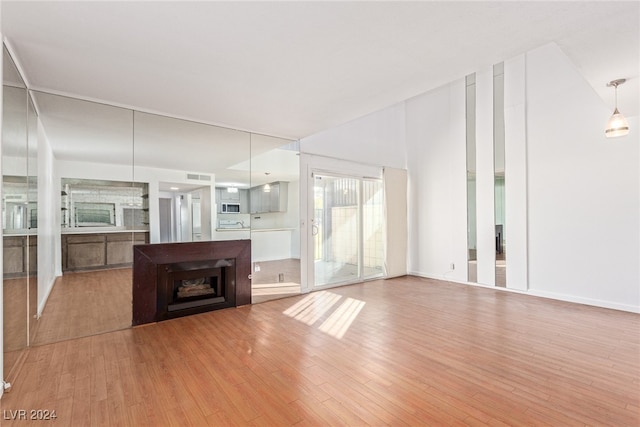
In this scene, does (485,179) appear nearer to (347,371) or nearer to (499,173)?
(499,173)

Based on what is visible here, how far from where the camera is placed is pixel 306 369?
239 cm

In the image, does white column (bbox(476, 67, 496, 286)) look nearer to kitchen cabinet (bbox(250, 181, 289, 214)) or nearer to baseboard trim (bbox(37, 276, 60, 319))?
kitchen cabinet (bbox(250, 181, 289, 214))

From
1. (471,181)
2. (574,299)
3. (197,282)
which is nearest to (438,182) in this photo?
(471,181)

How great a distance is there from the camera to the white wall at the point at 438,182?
18.7 feet

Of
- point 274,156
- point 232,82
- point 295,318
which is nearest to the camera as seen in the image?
point 232,82

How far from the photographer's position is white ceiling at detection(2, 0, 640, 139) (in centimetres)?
180

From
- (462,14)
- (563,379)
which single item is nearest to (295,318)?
(563,379)

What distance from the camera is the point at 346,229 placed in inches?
226

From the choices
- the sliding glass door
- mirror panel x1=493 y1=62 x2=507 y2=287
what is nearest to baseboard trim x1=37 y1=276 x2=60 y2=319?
the sliding glass door

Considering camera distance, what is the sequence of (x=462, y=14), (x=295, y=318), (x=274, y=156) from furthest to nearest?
(x=274, y=156), (x=295, y=318), (x=462, y=14)

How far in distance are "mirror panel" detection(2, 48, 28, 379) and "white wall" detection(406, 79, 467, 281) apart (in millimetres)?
6138

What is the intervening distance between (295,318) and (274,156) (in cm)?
250

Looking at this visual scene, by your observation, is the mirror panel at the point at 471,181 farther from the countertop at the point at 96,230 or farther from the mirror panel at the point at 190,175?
the countertop at the point at 96,230

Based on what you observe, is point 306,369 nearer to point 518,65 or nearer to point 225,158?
point 225,158
